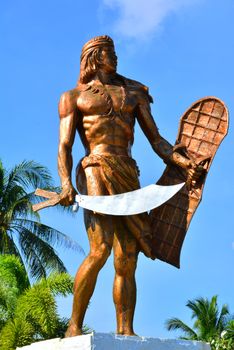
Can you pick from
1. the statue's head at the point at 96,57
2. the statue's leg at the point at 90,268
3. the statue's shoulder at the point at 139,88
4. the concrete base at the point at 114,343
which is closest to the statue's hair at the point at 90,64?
the statue's head at the point at 96,57

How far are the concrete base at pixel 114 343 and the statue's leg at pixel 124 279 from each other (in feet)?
1.41

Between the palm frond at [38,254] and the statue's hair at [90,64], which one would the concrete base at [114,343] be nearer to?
the statue's hair at [90,64]

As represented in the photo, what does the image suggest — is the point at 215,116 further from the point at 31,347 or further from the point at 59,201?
the point at 31,347

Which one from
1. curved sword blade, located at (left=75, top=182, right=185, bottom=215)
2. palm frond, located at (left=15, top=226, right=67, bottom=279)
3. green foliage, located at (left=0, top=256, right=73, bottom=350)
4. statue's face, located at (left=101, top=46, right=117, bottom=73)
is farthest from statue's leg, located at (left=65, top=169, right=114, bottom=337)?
palm frond, located at (left=15, top=226, right=67, bottom=279)

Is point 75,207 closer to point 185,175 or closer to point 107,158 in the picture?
point 107,158

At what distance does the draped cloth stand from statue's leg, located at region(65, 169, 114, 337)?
29cm

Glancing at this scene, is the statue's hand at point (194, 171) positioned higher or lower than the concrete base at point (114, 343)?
higher

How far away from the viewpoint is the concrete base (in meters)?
7.29

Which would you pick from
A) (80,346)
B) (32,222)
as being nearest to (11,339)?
(32,222)

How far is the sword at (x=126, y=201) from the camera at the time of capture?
314 inches

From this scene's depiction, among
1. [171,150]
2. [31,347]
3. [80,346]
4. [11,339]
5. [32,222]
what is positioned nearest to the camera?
[80,346]

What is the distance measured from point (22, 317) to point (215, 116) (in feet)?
30.3

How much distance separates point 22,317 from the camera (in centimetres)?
1697

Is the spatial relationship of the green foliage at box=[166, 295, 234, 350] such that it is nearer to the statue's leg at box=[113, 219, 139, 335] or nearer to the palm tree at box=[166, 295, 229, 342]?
the palm tree at box=[166, 295, 229, 342]
